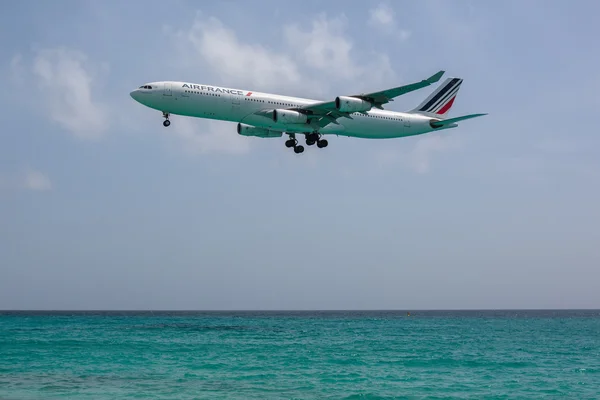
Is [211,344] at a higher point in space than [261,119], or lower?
lower

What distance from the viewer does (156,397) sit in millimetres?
37844

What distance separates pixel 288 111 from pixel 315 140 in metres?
5.77

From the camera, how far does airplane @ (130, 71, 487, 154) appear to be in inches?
2078

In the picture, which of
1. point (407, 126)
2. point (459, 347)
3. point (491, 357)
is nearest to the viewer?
point (491, 357)

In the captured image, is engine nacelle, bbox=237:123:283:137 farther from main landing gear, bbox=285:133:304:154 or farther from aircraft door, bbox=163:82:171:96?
aircraft door, bbox=163:82:171:96

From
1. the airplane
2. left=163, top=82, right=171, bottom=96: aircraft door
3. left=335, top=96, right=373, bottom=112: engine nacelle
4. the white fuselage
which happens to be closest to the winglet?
the airplane

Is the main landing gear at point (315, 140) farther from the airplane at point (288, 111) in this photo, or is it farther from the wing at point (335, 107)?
the wing at point (335, 107)

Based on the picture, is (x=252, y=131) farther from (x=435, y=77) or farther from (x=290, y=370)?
(x=290, y=370)

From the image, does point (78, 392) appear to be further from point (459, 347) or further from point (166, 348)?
point (459, 347)

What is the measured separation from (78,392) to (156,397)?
17.2ft

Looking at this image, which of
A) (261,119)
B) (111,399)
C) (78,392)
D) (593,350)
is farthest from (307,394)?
(593,350)

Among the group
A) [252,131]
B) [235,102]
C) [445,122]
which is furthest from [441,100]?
[235,102]

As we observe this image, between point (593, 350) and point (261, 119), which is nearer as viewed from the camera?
point (261, 119)

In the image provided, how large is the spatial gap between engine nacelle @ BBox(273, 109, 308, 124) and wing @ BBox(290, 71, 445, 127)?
3.35 ft
